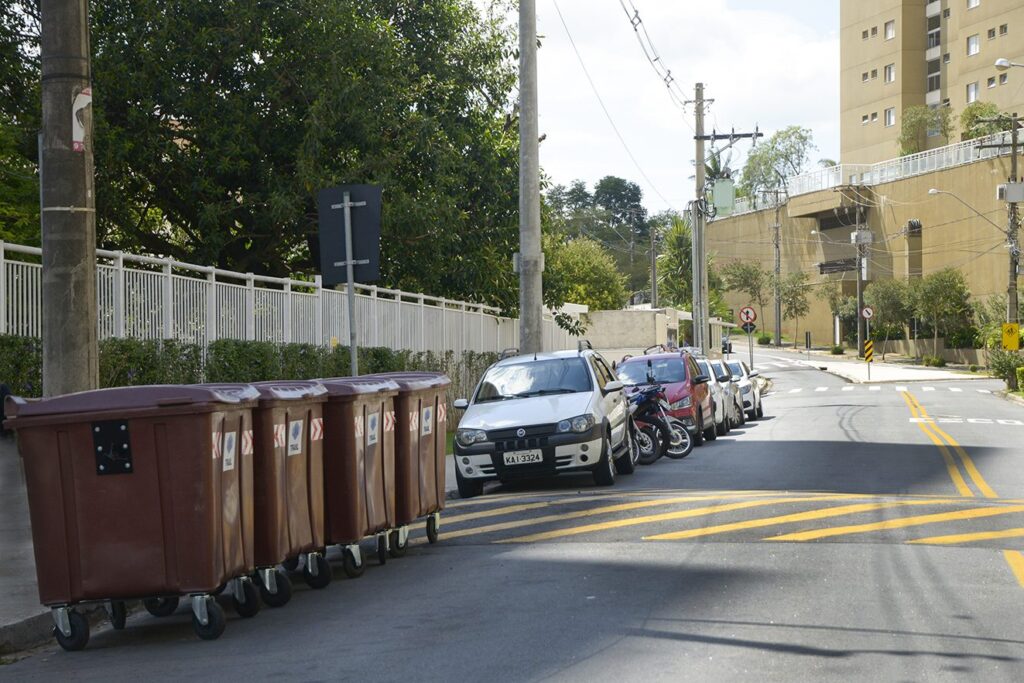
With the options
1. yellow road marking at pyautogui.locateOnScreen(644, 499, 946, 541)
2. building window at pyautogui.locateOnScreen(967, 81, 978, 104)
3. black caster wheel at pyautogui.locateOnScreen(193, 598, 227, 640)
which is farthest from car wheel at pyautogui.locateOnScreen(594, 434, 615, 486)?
building window at pyautogui.locateOnScreen(967, 81, 978, 104)

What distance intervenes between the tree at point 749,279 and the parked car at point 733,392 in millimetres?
74050

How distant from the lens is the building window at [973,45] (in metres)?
87.4

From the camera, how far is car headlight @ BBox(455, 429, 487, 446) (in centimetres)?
1580

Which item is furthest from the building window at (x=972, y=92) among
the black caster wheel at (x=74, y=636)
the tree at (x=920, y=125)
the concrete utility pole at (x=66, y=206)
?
the black caster wheel at (x=74, y=636)

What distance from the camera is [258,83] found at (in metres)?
27.7

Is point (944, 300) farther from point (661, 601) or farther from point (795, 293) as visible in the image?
point (661, 601)

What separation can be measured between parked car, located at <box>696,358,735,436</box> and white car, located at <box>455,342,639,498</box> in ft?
31.4

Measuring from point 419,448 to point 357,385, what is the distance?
1.47 metres

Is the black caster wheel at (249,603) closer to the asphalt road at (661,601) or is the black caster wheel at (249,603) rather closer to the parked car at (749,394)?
the asphalt road at (661,601)

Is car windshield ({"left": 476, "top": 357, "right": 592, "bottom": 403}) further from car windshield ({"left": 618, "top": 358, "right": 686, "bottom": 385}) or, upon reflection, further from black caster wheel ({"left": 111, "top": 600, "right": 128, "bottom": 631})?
black caster wheel ({"left": 111, "top": 600, "right": 128, "bottom": 631})

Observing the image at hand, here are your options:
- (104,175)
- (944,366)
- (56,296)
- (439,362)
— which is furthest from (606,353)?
(56,296)

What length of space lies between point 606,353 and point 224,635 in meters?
55.5

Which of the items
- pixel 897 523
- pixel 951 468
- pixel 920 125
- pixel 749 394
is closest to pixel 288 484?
pixel 897 523

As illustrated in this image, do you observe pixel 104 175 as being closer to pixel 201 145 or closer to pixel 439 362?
pixel 201 145
